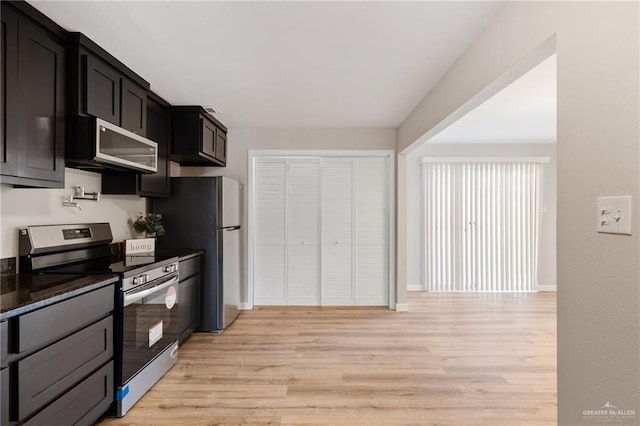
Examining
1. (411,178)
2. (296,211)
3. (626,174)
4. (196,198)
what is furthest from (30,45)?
(411,178)

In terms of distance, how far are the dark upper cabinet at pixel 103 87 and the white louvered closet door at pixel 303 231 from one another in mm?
2155

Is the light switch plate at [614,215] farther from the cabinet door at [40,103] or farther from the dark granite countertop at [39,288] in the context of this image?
the cabinet door at [40,103]

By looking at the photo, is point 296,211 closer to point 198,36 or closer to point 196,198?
point 196,198

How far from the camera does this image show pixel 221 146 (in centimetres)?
428

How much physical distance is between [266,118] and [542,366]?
12.2 ft

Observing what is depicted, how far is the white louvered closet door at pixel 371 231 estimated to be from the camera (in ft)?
15.0

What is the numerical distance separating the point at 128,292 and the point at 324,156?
3.01 metres

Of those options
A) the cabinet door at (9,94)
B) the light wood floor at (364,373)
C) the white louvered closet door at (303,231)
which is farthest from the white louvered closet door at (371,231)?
the cabinet door at (9,94)

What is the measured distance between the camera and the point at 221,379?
2.62m

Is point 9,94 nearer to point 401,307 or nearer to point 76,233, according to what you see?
point 76,233

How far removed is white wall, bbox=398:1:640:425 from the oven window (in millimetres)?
2398

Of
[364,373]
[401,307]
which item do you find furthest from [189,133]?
[401,307]

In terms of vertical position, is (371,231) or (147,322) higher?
(371,231)

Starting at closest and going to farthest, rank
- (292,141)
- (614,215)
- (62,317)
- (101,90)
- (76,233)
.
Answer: (614,215), (62,317), (101,90), (76,233), (292,141)
